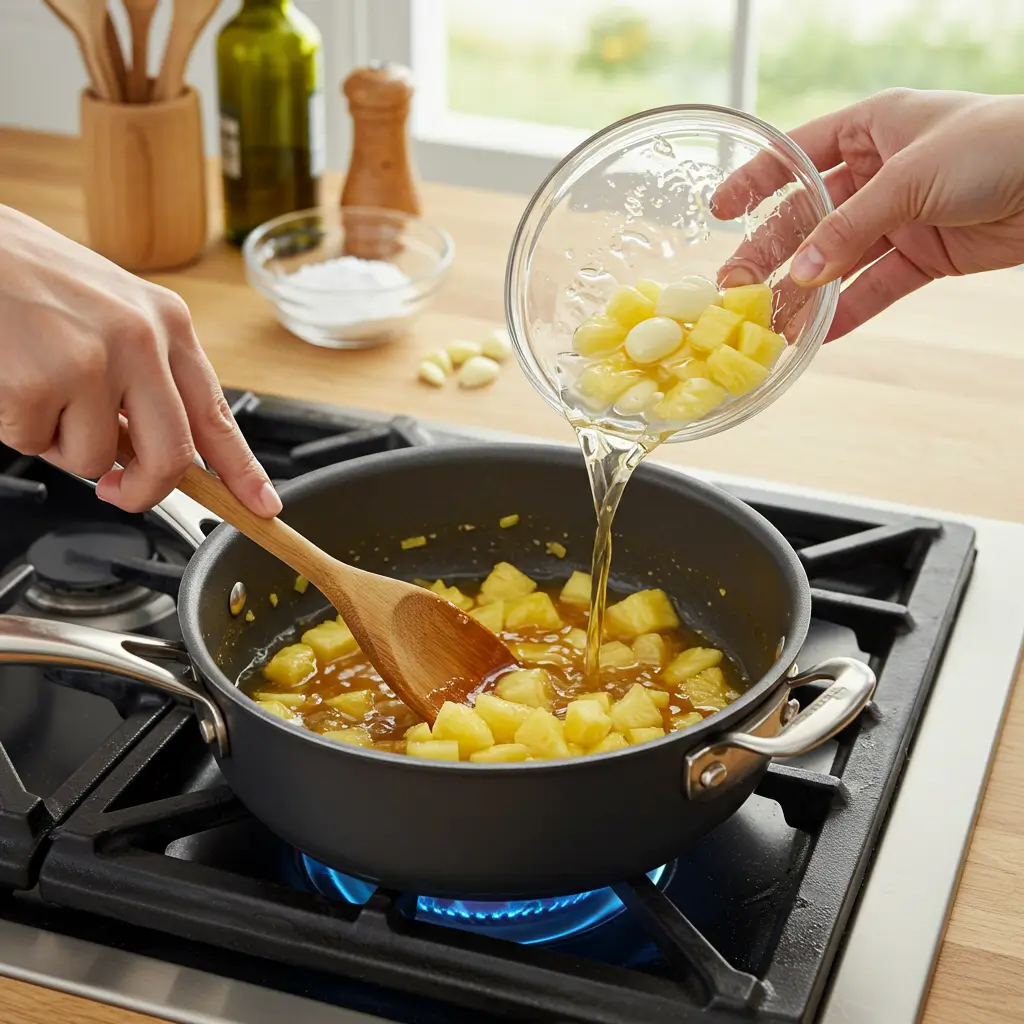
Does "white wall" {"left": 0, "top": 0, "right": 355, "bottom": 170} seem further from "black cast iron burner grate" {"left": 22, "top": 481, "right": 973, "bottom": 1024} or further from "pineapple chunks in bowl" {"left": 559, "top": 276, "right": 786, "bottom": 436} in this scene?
"black cast iron burner grate" {"left": 22, "top": 481, "right": 973, "bottom": 1024}

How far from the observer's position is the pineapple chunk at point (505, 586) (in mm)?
1297

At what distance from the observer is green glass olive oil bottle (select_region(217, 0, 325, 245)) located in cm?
185

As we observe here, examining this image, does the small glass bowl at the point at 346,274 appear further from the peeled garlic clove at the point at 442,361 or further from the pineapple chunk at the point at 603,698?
the pineapple chunk at the point at 603,698

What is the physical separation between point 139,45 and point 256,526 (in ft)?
3.23

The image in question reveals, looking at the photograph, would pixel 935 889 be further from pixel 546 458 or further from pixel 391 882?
pixel 546 458

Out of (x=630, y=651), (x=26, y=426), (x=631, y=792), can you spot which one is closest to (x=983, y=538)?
(x=630, y=651)

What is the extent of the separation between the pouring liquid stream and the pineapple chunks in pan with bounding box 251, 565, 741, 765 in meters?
0.04

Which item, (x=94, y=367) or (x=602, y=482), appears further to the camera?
(x=602, y=482)

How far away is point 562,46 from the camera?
5.66 m

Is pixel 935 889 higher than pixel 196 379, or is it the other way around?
pixel 196 379

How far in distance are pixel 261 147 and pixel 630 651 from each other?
1010mm

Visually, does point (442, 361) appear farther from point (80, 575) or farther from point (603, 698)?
point (603, 698)

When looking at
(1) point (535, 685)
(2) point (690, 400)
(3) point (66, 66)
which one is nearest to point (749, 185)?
(2) point (690, 400)

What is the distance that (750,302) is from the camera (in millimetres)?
1115
